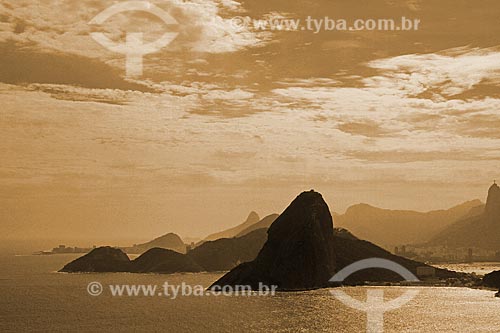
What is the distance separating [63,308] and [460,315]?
113777mm

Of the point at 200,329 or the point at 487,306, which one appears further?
the point at 487,306

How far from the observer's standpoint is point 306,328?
14512cm

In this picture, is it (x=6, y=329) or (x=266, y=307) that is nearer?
(x=6, y=329)

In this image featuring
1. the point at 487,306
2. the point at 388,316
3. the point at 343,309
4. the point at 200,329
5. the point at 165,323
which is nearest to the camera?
the point at 200,329

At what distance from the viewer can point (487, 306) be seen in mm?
190750

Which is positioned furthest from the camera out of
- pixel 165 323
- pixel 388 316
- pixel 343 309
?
pixel 343 309

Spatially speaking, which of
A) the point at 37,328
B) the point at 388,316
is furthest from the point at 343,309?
the point at 37,328

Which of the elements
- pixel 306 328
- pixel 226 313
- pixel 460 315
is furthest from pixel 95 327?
pixel 460 315

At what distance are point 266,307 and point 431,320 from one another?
45375mm

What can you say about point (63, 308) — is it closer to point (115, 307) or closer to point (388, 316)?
point (115, 307)

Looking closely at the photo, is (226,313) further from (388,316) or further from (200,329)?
(388,316)

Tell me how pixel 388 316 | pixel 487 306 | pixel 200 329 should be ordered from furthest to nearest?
pixel 487 306 → pixel 388 316 → pixel 200 329

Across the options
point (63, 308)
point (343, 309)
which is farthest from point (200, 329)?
point (63, 308)

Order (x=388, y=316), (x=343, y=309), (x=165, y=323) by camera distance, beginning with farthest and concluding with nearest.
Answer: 1. (x=343, y=309)
2. (x=388, y=316)
3. (x=165, y=323)
